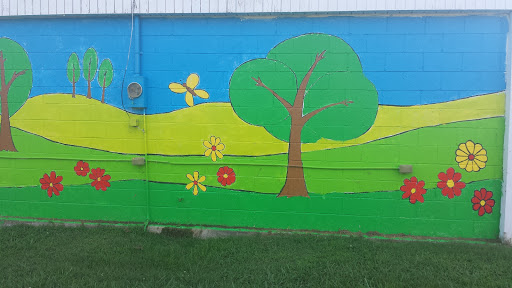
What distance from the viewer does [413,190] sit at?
13.4 ft

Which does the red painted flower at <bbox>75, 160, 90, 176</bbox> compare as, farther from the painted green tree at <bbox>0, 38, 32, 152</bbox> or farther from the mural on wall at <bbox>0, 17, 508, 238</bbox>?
the painted green tree at <bbox>0, 38, 32, 152</bbox>

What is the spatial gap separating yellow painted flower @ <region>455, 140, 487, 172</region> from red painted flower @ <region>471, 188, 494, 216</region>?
10.9 inches

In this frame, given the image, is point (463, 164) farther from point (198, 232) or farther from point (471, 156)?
point (198, 232)

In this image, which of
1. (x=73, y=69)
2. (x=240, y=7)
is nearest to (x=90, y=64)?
(x=73, y=69)

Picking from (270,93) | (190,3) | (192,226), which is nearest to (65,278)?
(192,226)

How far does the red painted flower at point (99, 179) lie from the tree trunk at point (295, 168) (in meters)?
2.19

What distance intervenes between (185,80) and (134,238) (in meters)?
1.93

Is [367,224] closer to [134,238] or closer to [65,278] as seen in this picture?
[134,238]

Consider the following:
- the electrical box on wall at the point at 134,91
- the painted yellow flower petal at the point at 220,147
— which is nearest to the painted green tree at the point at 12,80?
the electrical box on wall at the point at 134,91

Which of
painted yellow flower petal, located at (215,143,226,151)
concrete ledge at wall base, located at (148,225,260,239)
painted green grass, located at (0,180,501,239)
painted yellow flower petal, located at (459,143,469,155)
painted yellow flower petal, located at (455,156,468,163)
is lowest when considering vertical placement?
concrete ledge at wall base, located at (148,225,260,239)

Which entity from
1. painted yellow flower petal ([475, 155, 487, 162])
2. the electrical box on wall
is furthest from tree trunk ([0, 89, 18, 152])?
painted yellow flower petal ([475, 155, 487, 162])

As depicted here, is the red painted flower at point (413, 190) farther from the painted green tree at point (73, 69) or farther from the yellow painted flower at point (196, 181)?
the painted green tree at point (73, 69)

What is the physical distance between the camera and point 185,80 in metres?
4.22

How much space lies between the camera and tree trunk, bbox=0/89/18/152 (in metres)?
4.49
